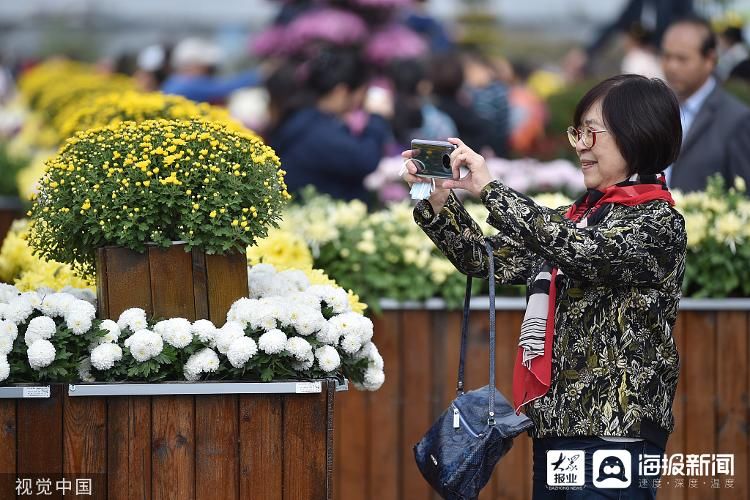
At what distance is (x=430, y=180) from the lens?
3.50 m

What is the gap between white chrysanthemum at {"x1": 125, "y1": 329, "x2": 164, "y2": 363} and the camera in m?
3.37

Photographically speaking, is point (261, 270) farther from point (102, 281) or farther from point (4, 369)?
point (4, 369)

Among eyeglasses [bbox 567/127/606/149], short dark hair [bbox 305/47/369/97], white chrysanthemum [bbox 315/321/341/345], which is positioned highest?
short dark hair [bbox 305/47/369/97]

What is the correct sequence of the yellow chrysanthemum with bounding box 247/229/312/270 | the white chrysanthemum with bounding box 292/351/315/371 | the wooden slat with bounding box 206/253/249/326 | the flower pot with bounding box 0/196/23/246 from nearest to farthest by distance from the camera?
the white chrysanthemum with bounding box 292/351/315/371 < the wooden slat with bounding box 206/253/249/326 < the yellow chrysanthemum with bounding box 247/229/312/270 < the flower pot with bounding box 0/196/23/246

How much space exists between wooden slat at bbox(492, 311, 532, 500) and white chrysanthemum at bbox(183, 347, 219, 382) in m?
2.06

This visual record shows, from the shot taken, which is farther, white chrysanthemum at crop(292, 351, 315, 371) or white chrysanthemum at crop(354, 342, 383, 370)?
white chrysanthemum at crop(354, 342, 383, 370)

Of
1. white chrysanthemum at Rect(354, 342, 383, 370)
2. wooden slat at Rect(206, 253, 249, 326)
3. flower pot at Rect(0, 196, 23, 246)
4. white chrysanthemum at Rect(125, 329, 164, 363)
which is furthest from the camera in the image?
flower pot at Rect(0, 196, 23, 246)

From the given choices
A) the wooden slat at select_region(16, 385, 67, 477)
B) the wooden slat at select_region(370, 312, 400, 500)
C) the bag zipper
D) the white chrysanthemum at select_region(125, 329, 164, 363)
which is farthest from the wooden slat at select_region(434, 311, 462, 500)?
the wooden slat at select_region(16, 385, 67, 477)

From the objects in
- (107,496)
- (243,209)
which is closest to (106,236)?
(243,209)

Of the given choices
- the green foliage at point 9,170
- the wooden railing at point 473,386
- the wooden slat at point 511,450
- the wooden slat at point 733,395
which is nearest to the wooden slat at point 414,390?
the wooden railing at point 473,386

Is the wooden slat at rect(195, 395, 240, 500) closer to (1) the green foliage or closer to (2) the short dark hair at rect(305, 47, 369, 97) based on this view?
(2) the short dark hair at rect(305, 47, 369, 97)

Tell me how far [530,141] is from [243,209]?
962 cm

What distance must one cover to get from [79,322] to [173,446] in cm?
43

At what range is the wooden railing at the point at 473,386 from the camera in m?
5.19
